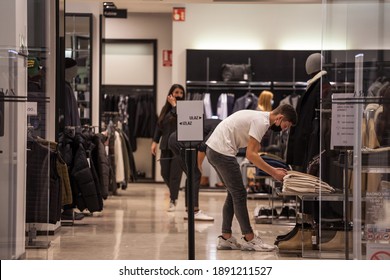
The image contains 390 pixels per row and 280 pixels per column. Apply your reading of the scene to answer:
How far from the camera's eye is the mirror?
35.4 ft

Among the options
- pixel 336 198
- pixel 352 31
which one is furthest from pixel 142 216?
pixel 352 31

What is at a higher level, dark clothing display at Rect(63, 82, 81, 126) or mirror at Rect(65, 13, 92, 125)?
mirror at Rect(65, 13, 92, 125)

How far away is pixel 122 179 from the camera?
11.4m

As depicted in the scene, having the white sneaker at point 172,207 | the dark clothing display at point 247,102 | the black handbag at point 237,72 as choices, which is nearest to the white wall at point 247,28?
the black handbag at point 237,72

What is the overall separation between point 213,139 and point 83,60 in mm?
4837

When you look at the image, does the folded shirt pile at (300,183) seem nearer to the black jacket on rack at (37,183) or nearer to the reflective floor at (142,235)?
the reflective floor at (142,235)

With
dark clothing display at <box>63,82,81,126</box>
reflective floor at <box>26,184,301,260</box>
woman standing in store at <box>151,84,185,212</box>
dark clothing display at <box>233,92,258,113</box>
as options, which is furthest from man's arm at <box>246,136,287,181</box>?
dark clothing display at <box>233,92,258,113</box>

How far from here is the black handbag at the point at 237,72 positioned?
13211 millimetres

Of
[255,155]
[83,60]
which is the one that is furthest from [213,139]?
[83,60]

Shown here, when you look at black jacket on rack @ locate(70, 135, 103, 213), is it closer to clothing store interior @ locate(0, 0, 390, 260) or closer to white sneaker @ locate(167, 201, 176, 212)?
clothing store interior @ locate(0, 0, 390, 260)

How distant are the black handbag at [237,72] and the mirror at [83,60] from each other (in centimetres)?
298

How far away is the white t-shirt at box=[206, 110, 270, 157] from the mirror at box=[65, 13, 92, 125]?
14.6ft

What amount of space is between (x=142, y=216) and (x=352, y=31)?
5023 millimetres
